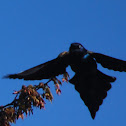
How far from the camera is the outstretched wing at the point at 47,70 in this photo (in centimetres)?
310

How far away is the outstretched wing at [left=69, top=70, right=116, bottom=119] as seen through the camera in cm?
301

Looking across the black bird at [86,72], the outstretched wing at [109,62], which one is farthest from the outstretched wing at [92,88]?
the outstretched wing at [109,62]

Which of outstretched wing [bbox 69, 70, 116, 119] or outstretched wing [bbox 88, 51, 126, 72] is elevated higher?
outstretched wing [bbox 88, 51, 126, 72]

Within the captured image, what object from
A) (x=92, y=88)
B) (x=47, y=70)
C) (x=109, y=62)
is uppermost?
(x=47, y=70)

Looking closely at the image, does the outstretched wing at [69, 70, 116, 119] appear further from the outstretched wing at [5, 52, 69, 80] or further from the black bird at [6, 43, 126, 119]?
the outstretched wing at [5, 52, 69, 80]

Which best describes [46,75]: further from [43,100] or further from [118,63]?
[43,100]

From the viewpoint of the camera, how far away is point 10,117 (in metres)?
6.06

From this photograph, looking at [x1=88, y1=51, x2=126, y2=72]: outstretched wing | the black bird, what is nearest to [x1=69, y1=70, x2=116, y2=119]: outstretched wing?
the black bird

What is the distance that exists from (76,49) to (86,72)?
24cm

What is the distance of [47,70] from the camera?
3.37 metres

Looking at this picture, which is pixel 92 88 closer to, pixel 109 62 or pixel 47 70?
pixel 109 62

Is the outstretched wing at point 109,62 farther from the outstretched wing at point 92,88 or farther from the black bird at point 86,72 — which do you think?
the outstretched wing at point 92,88

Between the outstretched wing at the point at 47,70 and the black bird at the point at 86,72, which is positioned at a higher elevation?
the outstretched wing at the point at 47,70

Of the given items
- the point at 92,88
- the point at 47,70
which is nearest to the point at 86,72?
the point at 92,88
